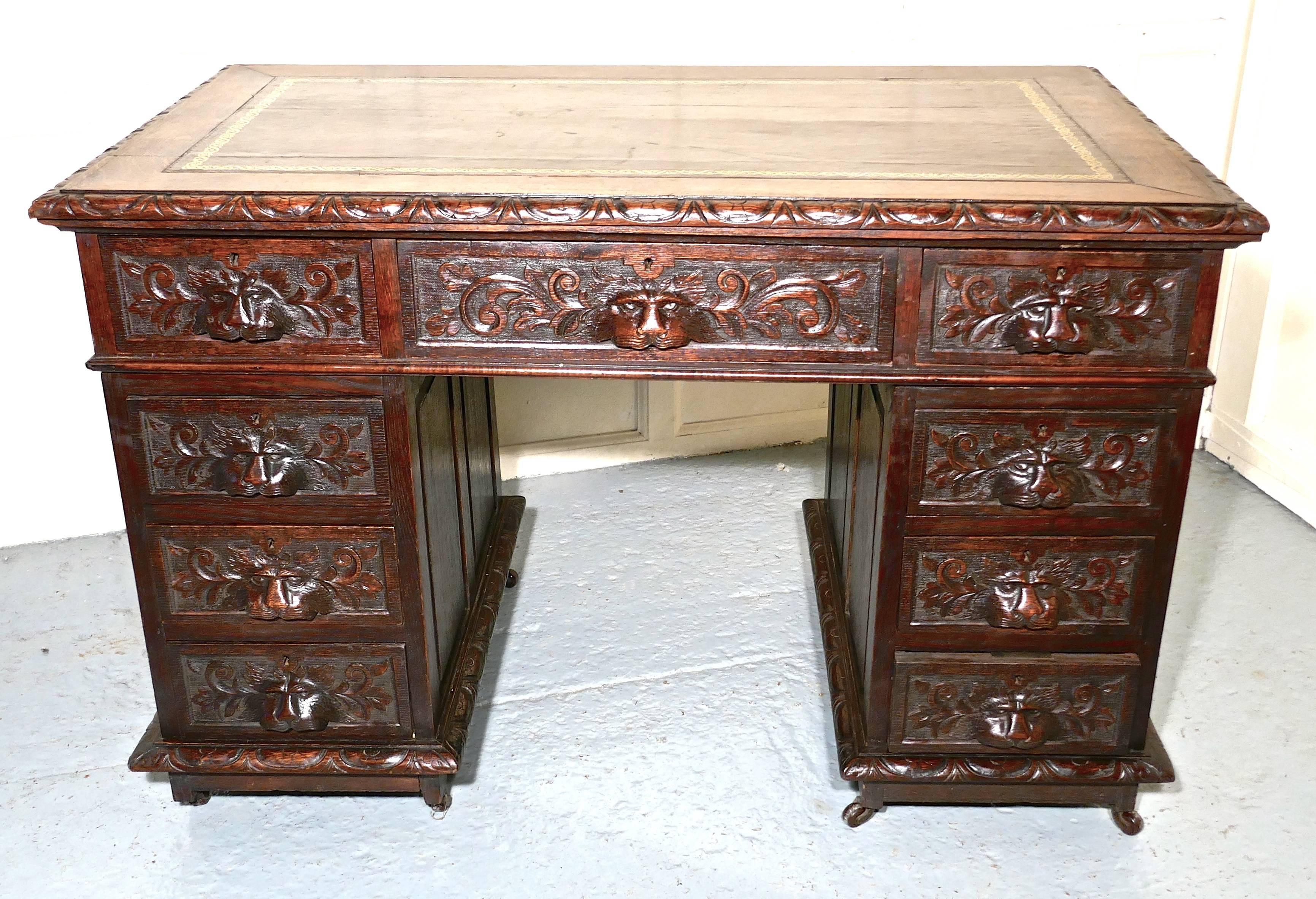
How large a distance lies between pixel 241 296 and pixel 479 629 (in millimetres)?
794

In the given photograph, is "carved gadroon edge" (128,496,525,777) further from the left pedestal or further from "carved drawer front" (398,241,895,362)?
"carved drawer front" (398,241,895,362)

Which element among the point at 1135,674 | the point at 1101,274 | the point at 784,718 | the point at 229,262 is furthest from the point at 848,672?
the point at 229,262

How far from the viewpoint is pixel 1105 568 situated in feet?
5.85

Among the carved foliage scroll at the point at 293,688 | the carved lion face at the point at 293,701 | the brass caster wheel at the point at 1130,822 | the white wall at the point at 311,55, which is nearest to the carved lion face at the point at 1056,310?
the brass caster wheel at the point at 1130,822

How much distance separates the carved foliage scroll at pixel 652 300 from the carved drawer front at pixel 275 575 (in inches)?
14.2

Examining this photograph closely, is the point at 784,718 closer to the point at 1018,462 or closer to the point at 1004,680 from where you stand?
the point at 1004,680

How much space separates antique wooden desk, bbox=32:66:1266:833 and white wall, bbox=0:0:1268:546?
551mm

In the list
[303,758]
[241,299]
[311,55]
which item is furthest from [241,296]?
[311,55]

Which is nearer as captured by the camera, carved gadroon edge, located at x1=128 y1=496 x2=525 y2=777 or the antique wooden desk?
the antique wooden desk

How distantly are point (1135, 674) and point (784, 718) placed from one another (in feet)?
1.94

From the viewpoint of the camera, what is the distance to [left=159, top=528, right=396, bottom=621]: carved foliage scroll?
180cm

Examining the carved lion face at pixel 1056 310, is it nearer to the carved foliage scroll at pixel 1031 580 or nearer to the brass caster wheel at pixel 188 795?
the carved foliage scroll at pixel 1031 580

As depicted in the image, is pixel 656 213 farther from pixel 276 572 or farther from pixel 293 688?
pixel 293 688

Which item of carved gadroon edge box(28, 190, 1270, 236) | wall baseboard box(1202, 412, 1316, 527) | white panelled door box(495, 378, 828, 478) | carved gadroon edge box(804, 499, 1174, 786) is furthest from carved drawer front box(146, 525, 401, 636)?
wall baseboard box(1202, 412, 1316, 527)
